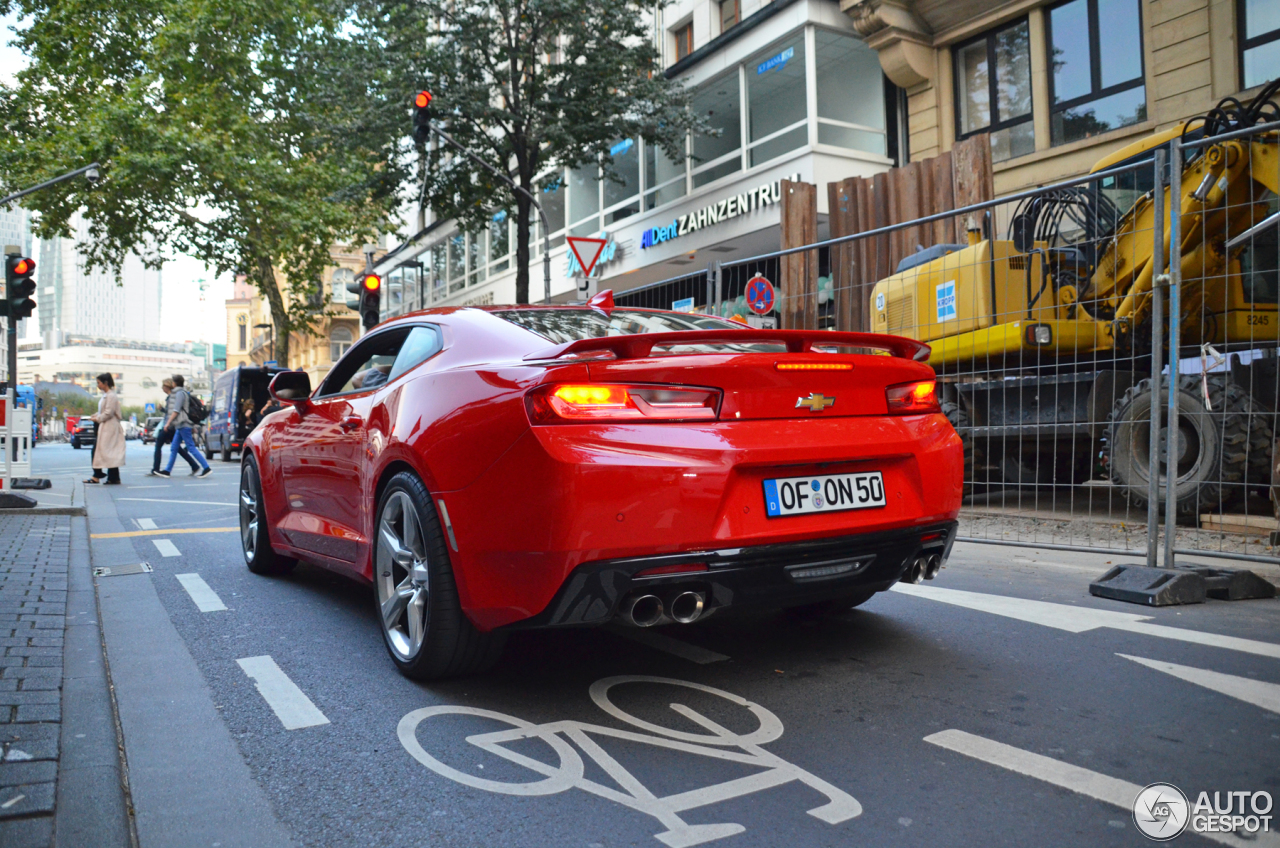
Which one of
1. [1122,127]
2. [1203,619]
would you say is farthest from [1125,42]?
[1203,619]

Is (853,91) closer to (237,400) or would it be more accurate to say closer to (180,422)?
(180,422)

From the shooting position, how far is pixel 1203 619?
4.29 m

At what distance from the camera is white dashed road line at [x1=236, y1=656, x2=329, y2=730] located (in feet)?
10.4

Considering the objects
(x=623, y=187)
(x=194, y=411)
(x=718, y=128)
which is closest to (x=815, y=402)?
(x=194, y=411)

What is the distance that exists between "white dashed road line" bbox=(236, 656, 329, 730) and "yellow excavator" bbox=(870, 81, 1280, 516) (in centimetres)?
498

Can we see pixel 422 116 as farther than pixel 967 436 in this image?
Yes

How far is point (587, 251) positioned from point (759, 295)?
5793mm

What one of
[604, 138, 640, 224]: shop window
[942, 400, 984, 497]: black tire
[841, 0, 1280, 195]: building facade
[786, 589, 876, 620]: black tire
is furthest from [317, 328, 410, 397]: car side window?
[604, 138, 640, 224]: shop window

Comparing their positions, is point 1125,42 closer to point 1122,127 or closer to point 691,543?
point 1122,127

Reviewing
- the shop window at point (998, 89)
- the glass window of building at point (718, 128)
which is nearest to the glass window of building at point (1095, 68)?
the shop window at point (998, 89)

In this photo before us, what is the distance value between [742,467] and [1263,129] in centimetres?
354

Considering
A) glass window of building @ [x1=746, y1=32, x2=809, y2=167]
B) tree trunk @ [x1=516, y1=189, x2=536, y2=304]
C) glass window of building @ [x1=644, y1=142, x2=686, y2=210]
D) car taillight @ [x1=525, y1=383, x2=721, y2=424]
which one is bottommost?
car taillight @ [x1=525, y1=383, x2=721, y2=424]

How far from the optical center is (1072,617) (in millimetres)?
4363

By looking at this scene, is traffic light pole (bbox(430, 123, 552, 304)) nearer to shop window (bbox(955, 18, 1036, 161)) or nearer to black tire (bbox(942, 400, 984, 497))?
shop window (bbox(955, 18, 1036, 161))
